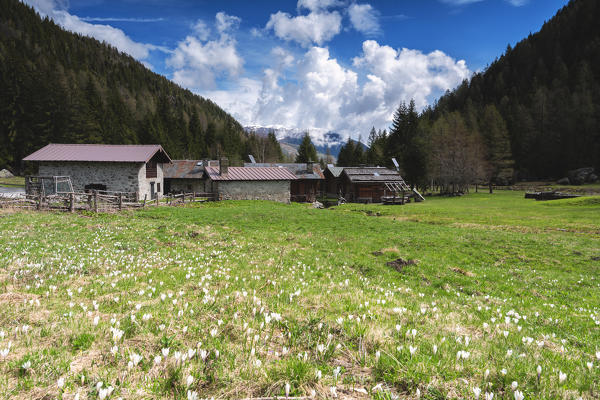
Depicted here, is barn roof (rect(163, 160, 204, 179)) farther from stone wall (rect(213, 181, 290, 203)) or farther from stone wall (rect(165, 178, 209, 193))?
stone wall (rect(213, 181, 290, 203))

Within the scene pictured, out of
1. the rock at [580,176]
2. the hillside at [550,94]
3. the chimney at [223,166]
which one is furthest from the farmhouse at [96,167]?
the rock at [580,176]

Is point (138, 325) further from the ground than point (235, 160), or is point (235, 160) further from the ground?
point (235, 160)

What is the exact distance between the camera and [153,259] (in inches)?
400

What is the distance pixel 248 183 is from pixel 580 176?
83.0m

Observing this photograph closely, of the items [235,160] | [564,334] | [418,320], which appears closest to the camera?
[418,320]

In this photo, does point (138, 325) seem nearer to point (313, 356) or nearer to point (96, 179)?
point (313, 356)

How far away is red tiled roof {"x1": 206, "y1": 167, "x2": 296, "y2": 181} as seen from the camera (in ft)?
173

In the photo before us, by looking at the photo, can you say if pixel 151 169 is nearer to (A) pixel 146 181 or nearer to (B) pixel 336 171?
(A) pixel 146 181

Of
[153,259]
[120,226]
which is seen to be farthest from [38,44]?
[153,259]

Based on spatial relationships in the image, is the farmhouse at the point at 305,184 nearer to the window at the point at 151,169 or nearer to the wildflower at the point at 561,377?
the window at the point at 151,169

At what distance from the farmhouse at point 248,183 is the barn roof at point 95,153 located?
440 inches

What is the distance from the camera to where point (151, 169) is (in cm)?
4731

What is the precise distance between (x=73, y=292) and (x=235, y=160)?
101m

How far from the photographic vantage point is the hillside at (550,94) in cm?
8481
